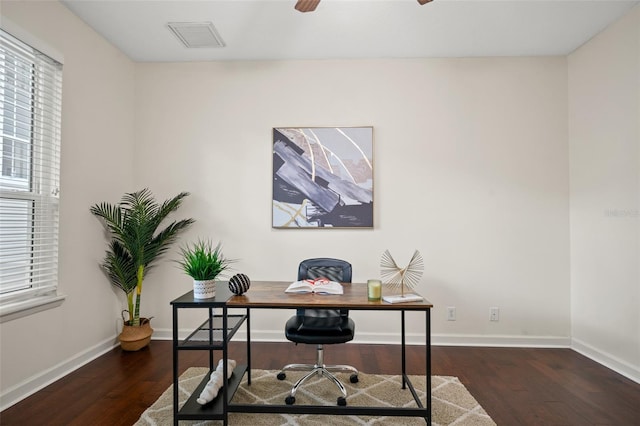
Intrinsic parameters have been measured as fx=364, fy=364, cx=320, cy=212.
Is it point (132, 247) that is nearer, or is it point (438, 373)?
point (438, 373)

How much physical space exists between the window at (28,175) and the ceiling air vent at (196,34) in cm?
99

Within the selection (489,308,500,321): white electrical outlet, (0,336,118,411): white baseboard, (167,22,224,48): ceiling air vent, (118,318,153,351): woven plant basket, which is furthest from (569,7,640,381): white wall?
(0,336,118,411): white baseboard

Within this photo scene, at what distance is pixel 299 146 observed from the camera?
3713 millimetres

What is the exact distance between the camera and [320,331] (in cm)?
243

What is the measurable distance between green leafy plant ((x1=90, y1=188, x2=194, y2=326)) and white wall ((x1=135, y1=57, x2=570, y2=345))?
0.31 metres

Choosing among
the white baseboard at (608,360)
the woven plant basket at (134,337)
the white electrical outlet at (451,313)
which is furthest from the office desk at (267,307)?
the white baseboard at (608,360)

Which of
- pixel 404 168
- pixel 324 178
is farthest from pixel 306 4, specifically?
pixel 404 168

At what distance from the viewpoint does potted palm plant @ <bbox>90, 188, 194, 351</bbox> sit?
331 cm

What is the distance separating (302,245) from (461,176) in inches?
68.8

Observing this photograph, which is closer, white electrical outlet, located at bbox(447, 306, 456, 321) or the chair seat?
the chair seat

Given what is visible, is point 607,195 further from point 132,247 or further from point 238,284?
point 132,247

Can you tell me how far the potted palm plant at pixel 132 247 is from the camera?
3.31 metres

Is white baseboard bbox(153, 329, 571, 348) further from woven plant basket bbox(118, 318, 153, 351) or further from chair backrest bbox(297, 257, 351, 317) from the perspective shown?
chair backrest bbox(297, 257, 351, 317)

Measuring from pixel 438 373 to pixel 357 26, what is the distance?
A: 2957 mm
